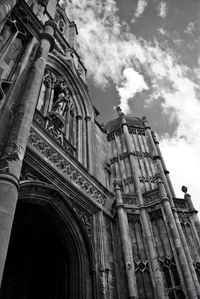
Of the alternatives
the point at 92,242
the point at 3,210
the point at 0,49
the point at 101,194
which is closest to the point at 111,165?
the point at 101,194

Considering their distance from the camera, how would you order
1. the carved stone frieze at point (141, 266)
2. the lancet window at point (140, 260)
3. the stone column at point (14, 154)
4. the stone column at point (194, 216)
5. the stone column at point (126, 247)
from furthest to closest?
the stone column at point (194, 216), the carved stone frieze at point (141, 266), the lancet window at point (140, 260), the stone column at point (126, 247), the stone column at point (14, 154)

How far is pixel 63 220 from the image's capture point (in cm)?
745

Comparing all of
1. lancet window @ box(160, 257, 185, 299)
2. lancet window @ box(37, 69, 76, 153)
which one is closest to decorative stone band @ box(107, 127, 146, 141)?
lancet window @ box(37, 69, 76, 153)

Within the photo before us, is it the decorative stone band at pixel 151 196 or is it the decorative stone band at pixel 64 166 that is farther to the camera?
the decorative stone band at pixel 151 196

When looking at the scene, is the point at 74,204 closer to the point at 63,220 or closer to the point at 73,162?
the point at 63,220

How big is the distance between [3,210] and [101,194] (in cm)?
532

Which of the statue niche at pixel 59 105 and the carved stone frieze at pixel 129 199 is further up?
the statue niche at pixel 59 105

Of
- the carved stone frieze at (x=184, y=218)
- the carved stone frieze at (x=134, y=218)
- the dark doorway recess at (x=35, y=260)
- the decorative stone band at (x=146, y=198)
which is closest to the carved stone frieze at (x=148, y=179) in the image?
the decorative stone band at (x=146, y=198)

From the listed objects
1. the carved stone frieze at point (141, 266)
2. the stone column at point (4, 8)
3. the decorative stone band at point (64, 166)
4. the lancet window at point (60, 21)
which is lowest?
the carved stone frieze at point (141, 266)

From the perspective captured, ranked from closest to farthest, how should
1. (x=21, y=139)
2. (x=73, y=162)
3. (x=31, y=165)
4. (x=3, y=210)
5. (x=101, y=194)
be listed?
(x=3, y=210)
(x=21, y=139)
(x=31, y=165)
(x=73, y=162)
(x=101, y=194)

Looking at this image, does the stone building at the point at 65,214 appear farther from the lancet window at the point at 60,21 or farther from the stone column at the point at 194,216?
the lancet window at the point at 60,21

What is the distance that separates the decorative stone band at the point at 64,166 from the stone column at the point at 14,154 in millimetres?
926

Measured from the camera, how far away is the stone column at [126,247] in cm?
742

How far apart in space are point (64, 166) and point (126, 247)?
303 cm
